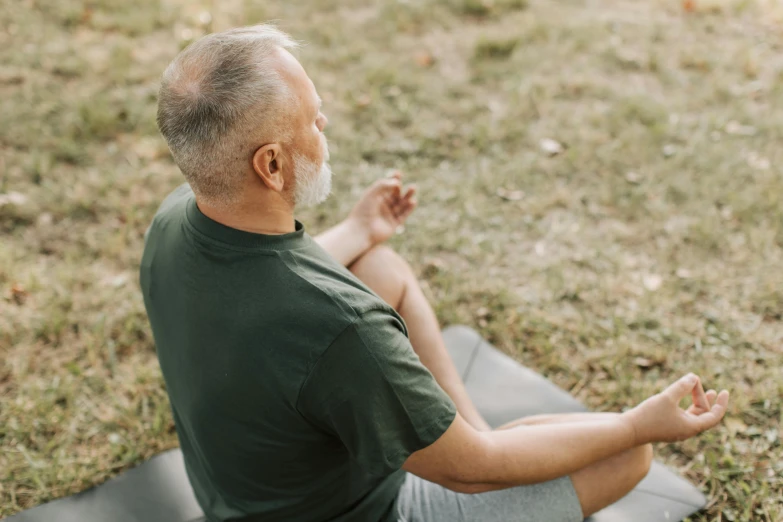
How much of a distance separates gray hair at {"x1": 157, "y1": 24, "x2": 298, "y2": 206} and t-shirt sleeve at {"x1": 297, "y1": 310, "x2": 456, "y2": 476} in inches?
16.1

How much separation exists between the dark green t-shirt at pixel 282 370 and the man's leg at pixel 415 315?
1.87ft

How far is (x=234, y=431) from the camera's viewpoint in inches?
57.7

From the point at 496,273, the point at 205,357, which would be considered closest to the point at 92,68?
the point at 496,273

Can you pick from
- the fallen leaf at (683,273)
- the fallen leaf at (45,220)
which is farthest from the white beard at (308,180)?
the fallen leaf at (45,220)

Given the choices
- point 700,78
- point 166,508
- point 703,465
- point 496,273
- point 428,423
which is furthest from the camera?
point 700,78

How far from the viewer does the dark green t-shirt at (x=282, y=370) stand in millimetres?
1325

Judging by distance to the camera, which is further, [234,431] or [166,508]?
[166,508]

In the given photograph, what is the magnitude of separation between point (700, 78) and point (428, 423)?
409 cm

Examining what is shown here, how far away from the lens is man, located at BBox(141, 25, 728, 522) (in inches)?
52.6

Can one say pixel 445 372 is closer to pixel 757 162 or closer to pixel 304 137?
pixel 304 137

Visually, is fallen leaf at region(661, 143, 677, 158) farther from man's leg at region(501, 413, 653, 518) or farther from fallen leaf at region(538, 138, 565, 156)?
man's leg at region(501, 413, 653, 518)

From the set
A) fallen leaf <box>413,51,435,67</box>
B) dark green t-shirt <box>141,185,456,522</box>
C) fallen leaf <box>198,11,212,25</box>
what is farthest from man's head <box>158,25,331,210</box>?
fallen leaf <box>198,11,212,25</box>

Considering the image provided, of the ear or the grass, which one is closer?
the ear

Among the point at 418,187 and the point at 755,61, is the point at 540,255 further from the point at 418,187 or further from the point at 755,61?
the point at 755,61
